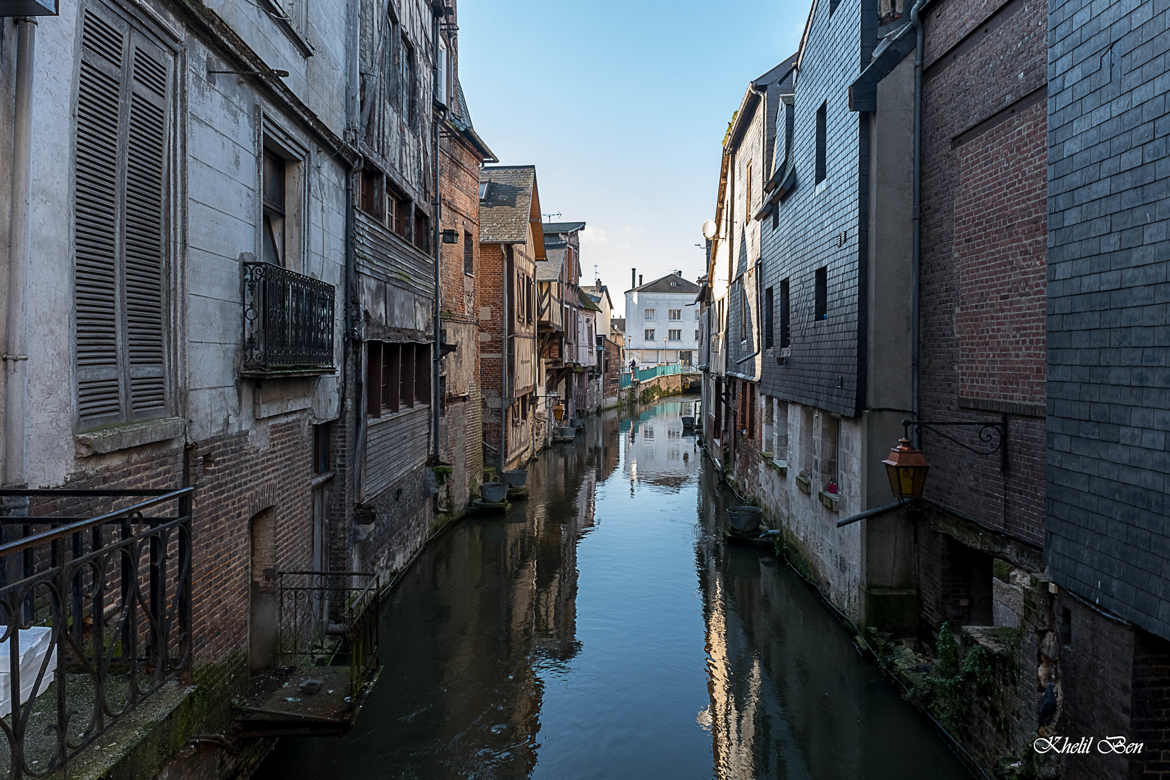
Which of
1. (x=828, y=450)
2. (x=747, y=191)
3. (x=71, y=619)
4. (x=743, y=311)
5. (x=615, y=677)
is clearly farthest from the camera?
(x=743, y=311)

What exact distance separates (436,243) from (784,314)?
25.3 feet

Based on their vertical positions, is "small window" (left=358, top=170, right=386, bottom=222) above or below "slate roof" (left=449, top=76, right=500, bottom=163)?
below

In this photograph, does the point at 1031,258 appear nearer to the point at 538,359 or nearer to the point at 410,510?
the point at 410,510

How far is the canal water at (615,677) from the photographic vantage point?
320 inches

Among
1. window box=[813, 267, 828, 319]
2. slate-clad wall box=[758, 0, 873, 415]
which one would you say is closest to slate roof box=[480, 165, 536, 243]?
slate-clad wall box=[758, 0, 873, 415]

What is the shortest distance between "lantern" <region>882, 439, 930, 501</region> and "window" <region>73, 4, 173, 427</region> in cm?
752

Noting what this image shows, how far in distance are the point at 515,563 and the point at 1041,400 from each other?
35.8 ft

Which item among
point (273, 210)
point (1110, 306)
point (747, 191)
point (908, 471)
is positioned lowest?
point (908, 471)

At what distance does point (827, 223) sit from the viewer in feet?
41.7

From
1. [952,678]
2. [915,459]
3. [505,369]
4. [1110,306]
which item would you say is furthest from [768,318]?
[1110,306]

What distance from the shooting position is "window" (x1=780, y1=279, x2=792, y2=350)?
17047mm

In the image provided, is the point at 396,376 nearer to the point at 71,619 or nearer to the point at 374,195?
the point at 374,195

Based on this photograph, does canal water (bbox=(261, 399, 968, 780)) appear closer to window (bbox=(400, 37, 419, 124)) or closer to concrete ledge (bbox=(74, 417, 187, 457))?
concrete ledge (bbox=(74, 417, 187, 457))

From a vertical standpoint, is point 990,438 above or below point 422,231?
below
